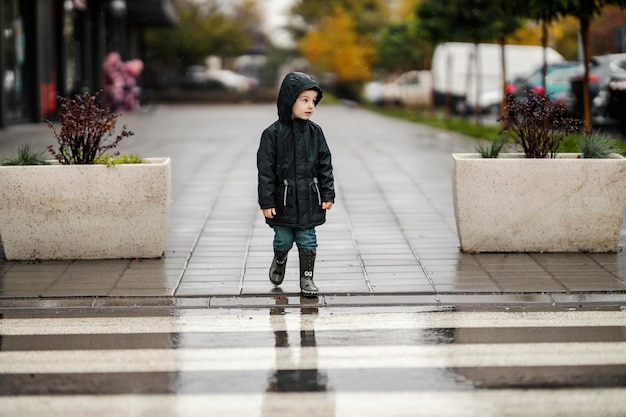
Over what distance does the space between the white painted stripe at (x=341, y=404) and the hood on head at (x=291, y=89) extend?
2.65 metres

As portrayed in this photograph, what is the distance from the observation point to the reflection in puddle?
17.0 feet

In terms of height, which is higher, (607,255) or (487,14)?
(487,14)

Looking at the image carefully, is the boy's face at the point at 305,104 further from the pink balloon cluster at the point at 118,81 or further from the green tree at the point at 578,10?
the pink balloon cluster at the point at 118,81

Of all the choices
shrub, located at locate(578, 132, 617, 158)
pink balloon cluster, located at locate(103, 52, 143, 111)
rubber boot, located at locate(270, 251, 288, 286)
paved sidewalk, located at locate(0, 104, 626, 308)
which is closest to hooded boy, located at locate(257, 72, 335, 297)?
rubber boot, located at locate(270, 251, 288, 286)

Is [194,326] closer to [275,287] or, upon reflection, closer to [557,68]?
[275,287]

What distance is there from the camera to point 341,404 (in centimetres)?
517

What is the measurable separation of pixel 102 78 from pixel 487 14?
16133mm

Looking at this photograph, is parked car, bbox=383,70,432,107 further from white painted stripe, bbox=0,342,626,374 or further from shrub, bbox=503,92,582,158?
white painted stripe, bbox=0,342,626,374

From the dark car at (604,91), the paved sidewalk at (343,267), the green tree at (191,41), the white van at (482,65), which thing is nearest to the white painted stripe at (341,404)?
the paved sidewalk at (343,267)

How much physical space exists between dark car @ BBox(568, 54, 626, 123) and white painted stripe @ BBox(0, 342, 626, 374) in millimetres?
14483

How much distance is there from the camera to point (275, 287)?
786 cm

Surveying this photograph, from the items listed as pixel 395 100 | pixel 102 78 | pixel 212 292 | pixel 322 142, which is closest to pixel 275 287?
pixel 212 292

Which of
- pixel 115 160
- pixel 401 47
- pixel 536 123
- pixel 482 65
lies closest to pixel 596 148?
pixel 536 123

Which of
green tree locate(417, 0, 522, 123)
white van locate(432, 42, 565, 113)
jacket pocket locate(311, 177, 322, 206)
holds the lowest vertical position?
jacket pocket locate(311, 177, 322, 206)
